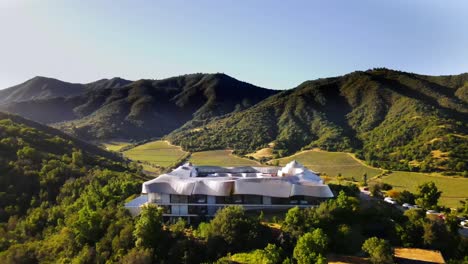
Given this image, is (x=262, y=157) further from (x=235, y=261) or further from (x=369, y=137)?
(x=235, y=261)

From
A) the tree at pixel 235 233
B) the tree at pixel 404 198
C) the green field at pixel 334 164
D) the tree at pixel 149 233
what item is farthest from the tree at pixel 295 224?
the green field at pixel 334 164

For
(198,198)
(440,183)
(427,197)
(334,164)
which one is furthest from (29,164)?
(440,183)

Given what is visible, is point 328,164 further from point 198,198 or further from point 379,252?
point 379,252

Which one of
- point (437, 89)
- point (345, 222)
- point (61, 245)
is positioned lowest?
point (61, 245)

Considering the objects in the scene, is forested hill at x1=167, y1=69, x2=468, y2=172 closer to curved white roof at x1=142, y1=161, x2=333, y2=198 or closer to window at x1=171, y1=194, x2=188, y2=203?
curved white roof at x1=142, y1=161, x2=333, y2=198

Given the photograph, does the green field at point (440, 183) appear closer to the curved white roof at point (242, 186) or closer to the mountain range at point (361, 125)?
the mountain range at point (361, 125)

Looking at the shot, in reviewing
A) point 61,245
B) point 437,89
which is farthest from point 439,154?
point 61,245
